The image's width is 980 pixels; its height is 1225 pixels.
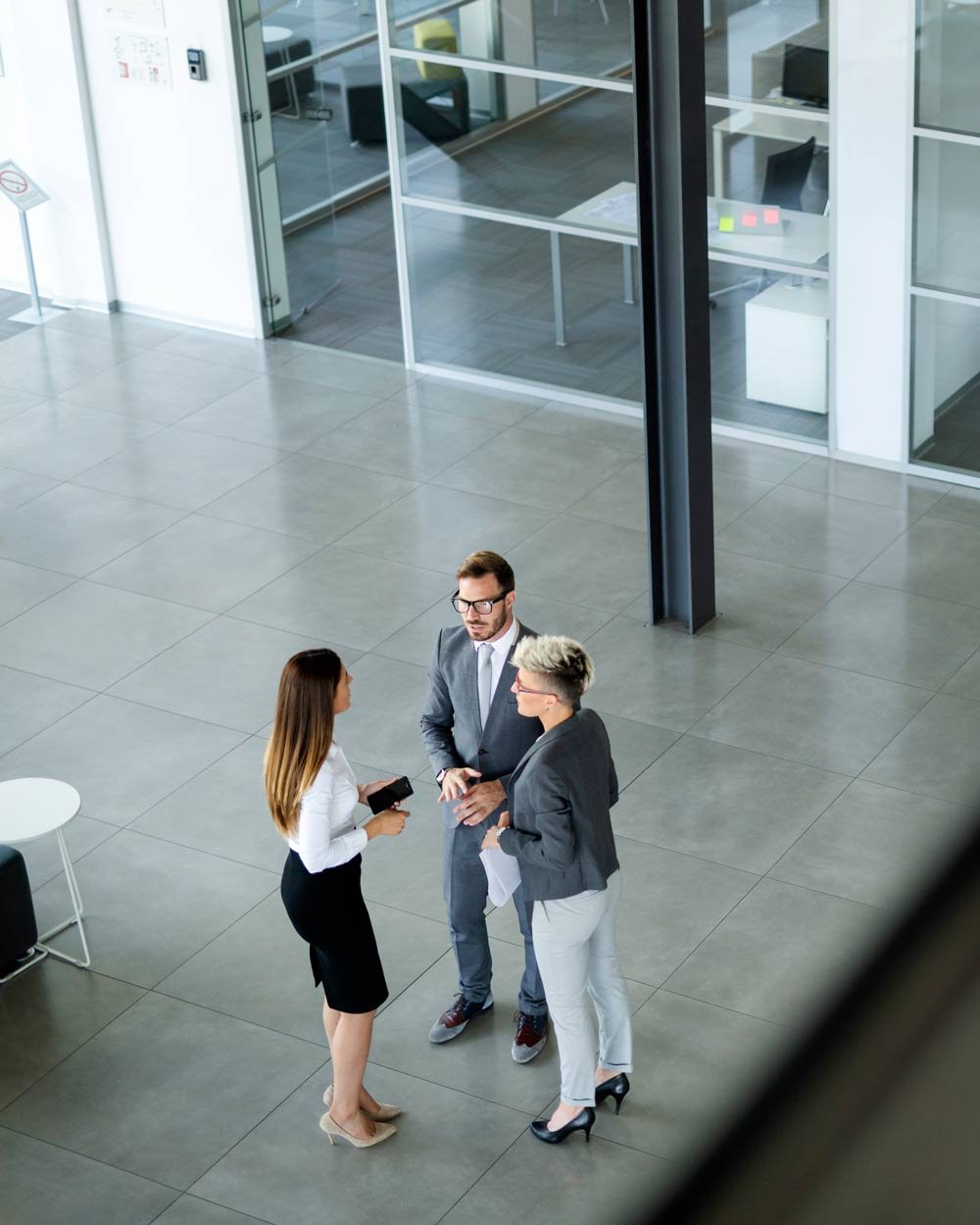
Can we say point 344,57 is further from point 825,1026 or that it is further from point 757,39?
point 825,1026

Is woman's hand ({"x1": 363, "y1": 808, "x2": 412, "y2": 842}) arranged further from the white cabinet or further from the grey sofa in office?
the grey sofa in office

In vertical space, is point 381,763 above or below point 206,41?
below

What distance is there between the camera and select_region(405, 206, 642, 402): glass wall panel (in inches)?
381

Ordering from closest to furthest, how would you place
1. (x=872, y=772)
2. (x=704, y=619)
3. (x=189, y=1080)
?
(x=189, y=1080), (x=872, y=772), (x=704, y=619)

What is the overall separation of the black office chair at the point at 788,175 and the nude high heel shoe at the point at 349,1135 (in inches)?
213

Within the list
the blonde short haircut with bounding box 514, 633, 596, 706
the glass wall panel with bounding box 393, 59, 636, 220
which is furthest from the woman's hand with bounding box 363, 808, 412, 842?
the glass wall panel with bounding box 393, 59, 636, 220

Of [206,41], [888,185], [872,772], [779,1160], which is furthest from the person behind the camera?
[206,41]

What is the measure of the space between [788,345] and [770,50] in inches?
62.5

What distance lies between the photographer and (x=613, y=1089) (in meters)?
4.54

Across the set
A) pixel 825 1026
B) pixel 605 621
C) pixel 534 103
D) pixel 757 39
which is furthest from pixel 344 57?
pixel 825 1026

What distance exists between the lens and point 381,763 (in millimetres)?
6430

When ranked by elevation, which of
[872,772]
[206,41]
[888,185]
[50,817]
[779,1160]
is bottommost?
[872,772]

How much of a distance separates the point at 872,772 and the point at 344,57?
794 centimetres

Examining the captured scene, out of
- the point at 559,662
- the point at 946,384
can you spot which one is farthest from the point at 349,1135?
the point at 946,384
